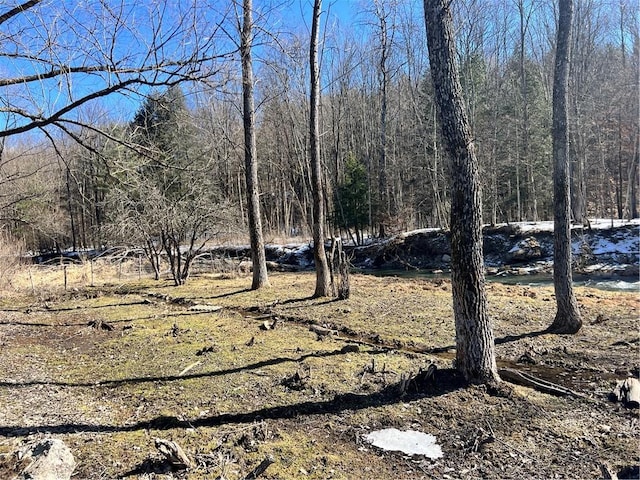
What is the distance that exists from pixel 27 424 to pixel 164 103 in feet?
10.2

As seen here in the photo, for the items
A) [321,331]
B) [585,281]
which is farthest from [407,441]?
[585,281]

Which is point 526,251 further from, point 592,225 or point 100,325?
point 100,325

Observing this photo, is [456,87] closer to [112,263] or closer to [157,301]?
[157,301]

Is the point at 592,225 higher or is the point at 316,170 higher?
the point at 316,170

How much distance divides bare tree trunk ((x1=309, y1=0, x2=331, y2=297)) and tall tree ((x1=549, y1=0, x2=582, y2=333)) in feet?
16.1

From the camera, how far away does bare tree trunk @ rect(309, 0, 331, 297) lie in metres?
9.62

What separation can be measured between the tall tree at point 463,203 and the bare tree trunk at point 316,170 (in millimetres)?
5810

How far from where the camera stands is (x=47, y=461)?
2.85m

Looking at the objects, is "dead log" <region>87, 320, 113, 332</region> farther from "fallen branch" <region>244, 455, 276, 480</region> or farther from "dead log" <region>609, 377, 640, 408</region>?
"dead log" <region>609, 377, 640, 408</region>

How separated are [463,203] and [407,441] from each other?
85.0 inches

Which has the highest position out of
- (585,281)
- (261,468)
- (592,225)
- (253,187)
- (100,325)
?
(253,187)

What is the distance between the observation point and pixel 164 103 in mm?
4250

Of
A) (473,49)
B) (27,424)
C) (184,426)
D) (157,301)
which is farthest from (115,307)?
(473,49)

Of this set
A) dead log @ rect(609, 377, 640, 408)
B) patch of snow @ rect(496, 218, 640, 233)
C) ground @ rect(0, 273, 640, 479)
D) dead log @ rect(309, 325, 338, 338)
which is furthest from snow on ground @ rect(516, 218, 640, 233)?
dead log @ rect(609, 377, 640, 408)
